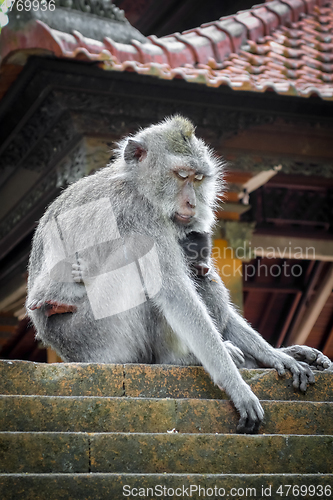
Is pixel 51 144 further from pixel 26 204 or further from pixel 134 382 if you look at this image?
pixel 134 382

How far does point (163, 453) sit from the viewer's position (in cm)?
295

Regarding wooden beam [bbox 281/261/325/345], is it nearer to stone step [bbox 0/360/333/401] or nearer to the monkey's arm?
stone step [bbox 0/360/333/401]

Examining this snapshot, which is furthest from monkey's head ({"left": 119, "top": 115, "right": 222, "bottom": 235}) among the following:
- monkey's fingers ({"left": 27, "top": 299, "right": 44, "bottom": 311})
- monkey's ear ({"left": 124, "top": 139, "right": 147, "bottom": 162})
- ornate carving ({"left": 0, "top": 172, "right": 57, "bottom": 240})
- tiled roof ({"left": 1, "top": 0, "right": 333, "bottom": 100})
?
ornate carving ({"left": 0, "top": 172, "right": 57, "bottom": 240})

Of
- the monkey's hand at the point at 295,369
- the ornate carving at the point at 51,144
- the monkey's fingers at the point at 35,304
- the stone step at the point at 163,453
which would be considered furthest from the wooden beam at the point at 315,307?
the stone step at the point at 163,453

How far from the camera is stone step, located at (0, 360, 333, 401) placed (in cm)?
335

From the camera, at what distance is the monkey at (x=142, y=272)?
3.89m

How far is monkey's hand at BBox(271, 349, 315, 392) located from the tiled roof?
2.73 metres

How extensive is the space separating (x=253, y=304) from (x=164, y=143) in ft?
19.3

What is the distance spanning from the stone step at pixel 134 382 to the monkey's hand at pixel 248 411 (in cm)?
25

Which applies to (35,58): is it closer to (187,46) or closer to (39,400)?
(187,46)

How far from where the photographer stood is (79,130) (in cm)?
620

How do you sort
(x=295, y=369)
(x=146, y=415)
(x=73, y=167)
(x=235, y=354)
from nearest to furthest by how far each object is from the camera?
(x=146, y=415), (x=295, y=369), (x=235, y=354), (x=73, y=167)

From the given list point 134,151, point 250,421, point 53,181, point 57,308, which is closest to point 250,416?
point 250,421

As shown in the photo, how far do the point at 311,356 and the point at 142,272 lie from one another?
3.90 feet
